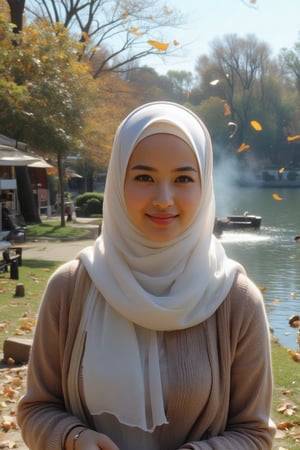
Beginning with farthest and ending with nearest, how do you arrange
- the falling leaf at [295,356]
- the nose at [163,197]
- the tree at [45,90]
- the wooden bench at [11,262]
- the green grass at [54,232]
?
1. the green grass at [54,232]
2. the tree at [45,90]
3. the wooden bench at [11,262]
4. the falling leaf at [295,356]
5. the nose at [163,197]

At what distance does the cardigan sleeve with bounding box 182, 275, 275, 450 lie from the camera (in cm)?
193

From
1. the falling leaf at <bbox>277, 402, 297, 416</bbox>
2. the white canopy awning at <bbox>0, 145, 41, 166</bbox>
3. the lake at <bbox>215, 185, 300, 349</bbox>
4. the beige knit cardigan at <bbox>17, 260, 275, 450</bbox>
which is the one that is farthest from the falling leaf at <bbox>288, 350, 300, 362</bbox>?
the white canopy awning at <bbox>0, 145, 41, 166</bbox>

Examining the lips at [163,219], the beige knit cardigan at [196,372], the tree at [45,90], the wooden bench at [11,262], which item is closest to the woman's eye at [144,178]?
the lips at [163,219]

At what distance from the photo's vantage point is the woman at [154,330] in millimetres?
1879

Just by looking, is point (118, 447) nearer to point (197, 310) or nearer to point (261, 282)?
point (197, 310)

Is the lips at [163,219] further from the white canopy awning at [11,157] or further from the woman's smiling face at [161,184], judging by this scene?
the white canopy awning at [11,157]

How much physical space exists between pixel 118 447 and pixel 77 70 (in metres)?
19.8

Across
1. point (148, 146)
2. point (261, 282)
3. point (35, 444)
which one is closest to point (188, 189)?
point (148, 146)

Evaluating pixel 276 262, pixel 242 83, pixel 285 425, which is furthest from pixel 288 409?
pixel 242 83

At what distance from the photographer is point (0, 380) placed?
5.95 m

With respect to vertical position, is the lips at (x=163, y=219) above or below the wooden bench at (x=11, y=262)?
above

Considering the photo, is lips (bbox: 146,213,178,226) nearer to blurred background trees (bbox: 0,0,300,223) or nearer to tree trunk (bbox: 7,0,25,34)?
blurred background trees (bbox: 0,0,300,223)

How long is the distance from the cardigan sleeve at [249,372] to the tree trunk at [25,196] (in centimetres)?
2549

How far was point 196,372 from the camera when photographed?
1879mm
